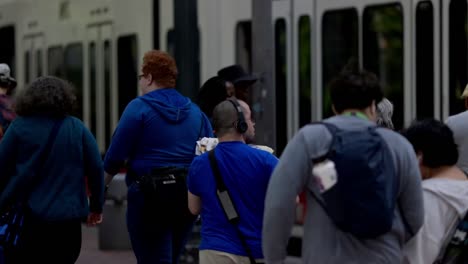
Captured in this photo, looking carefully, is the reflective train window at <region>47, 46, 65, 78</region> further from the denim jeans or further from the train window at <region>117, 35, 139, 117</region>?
the denim jeans

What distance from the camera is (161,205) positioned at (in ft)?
25.5

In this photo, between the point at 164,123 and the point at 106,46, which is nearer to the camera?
the point at 164,123

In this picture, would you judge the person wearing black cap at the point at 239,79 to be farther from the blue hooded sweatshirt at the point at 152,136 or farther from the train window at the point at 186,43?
the train window at the point at 186,43

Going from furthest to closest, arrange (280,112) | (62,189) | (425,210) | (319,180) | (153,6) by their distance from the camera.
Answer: (153,6) < (280,112) < (62,189) < (425,210) < (319,180)

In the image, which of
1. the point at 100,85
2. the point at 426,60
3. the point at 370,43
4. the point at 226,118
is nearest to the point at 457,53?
the point at 426,60

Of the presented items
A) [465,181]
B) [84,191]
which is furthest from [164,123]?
[465,181]

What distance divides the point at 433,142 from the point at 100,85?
12967 mm

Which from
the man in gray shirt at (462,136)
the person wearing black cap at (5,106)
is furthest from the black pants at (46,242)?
the person wearing black cap at (5,106)

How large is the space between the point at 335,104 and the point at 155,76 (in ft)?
9.36

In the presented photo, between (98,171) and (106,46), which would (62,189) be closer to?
(98,171)

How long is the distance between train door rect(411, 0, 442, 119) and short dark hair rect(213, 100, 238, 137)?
18.3 feet

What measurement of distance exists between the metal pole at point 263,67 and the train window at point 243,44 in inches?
139

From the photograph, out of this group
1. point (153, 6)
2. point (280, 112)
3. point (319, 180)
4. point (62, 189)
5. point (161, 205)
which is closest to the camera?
point (319, 180)

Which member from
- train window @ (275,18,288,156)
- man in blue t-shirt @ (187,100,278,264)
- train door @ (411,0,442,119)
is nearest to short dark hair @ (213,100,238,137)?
man in blue t-shirt @ (187,100,278,264)
